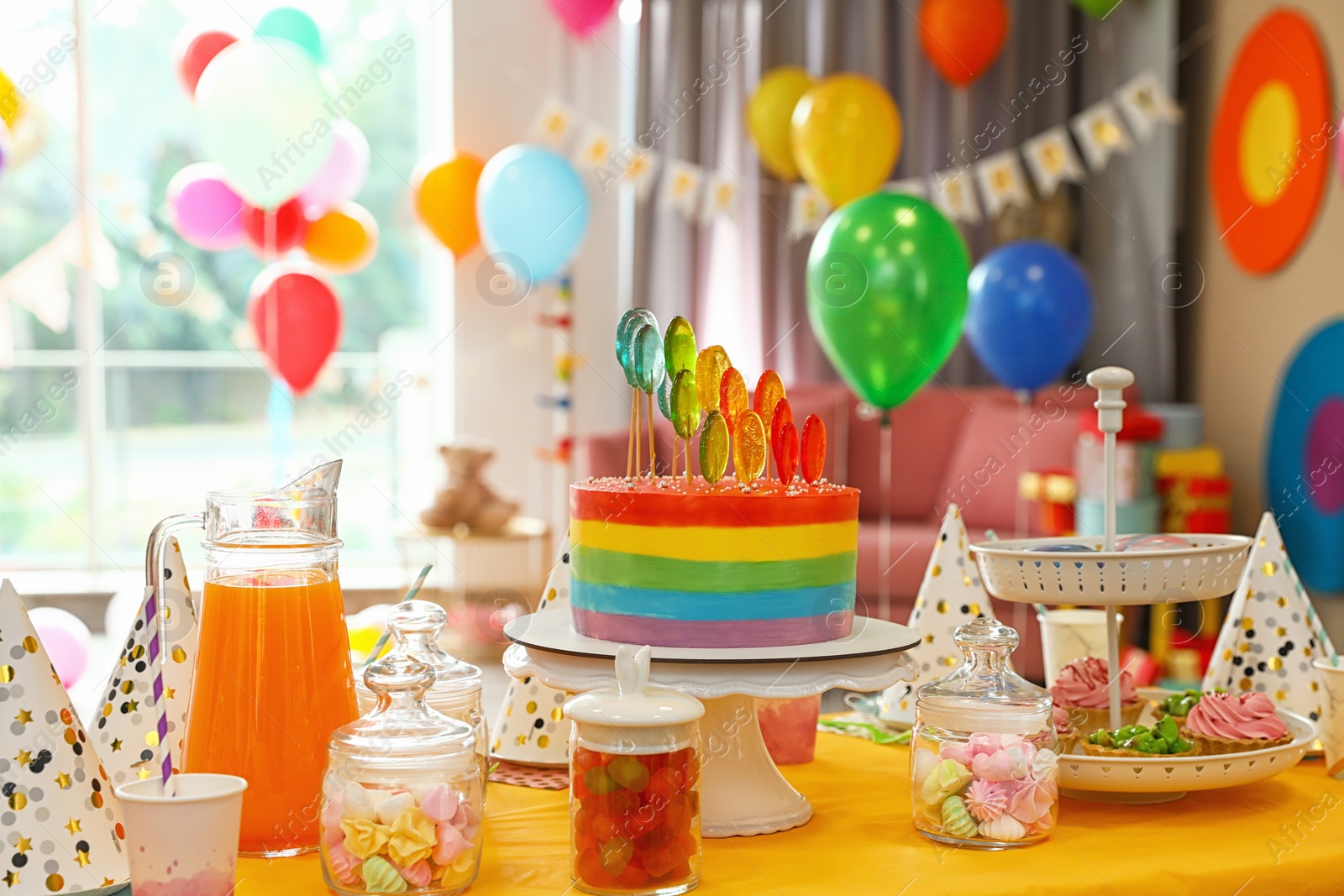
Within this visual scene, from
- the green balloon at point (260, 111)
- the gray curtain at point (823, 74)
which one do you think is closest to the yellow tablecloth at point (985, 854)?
the green balloon at point (260, 111)

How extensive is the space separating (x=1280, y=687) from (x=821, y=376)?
357cm

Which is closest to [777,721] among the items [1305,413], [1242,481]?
[1305,413]

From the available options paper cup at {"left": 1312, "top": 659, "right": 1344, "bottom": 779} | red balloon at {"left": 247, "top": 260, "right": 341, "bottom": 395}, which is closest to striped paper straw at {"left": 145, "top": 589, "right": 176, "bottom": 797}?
paper cup at {"left": 1312, "top": 659, "right": 1344, "bottom": 779}

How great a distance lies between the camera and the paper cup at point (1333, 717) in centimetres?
134

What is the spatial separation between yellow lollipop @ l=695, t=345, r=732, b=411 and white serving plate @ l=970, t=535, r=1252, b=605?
31 centimetres

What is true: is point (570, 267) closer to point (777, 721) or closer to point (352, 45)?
point (352, 45)

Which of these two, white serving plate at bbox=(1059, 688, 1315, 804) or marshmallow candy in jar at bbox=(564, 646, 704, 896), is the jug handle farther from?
white serving plate at bbox=(1059, 688, 1315, 804)

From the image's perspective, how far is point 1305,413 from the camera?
3.89 meters

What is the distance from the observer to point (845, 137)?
4070mm

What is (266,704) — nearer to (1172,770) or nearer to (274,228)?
(1172,770)

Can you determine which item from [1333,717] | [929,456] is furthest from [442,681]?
[929,456]

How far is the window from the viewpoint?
17.6ft

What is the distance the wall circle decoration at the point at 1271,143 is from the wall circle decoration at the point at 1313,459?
14.8 inches

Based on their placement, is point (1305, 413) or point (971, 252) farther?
point (971, 252)
